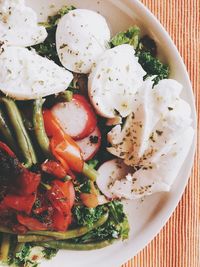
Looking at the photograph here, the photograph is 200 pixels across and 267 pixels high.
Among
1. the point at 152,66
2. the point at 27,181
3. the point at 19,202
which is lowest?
the point at 19,202

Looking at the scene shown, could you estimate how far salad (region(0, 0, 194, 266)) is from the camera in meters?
3.15

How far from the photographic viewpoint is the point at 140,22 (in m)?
3.41

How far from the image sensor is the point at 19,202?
308 centimetres

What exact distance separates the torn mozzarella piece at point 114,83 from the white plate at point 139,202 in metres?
0.21

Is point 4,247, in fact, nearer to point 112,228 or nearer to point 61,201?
point 61,201

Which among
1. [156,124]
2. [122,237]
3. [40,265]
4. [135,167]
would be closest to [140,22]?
[156,124]

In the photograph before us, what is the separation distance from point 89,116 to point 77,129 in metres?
0.09

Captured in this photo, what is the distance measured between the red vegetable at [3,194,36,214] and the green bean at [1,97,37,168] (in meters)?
0.16

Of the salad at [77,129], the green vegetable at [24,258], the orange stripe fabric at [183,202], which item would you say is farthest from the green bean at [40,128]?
the orange stripe fabric at [183,202]

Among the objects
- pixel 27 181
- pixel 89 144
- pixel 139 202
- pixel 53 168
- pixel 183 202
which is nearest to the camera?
pixel 27 181

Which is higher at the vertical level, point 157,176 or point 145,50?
point 145,50

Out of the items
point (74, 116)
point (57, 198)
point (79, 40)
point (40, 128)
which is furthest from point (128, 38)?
point (57, 198)

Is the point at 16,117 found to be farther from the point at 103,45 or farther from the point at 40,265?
the point at 40,265

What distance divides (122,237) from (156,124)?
2.21 feet
